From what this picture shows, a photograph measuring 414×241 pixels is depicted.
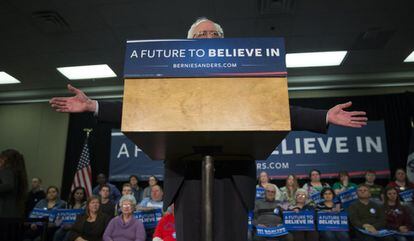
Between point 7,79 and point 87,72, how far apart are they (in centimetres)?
184

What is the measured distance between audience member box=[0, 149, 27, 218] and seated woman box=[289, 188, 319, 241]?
10.1 feet

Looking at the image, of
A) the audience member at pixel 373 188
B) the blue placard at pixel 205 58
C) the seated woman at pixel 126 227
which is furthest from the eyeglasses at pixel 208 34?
the audience member at pixel 373 188

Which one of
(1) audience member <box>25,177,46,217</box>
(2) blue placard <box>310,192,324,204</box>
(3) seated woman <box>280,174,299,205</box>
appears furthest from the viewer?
(1) audience member <box>25,177,46,217</box>

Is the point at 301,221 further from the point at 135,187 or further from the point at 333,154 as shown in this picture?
the point at 135,187

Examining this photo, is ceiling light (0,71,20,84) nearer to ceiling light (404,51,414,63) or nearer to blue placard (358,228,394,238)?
blue placard (358,228,394,238)

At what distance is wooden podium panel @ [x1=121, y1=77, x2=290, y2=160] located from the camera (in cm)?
90

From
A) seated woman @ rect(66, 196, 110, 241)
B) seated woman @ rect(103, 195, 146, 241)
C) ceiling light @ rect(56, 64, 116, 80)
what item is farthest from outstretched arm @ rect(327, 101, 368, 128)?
ceiling light @ rect(56, 64, 116, 80)

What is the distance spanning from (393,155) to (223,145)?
268 inches

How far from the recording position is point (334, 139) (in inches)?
277

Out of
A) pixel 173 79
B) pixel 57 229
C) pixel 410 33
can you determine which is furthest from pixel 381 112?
pixel 173 79

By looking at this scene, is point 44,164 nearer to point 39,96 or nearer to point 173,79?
point 39,96

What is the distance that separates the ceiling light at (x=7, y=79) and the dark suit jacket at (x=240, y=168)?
7.07 metres

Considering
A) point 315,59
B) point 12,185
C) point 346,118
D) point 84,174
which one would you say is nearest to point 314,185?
point 315,59

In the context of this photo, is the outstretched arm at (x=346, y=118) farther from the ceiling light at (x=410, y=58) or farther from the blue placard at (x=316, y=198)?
the ceiling light at (x=410, y=58)
